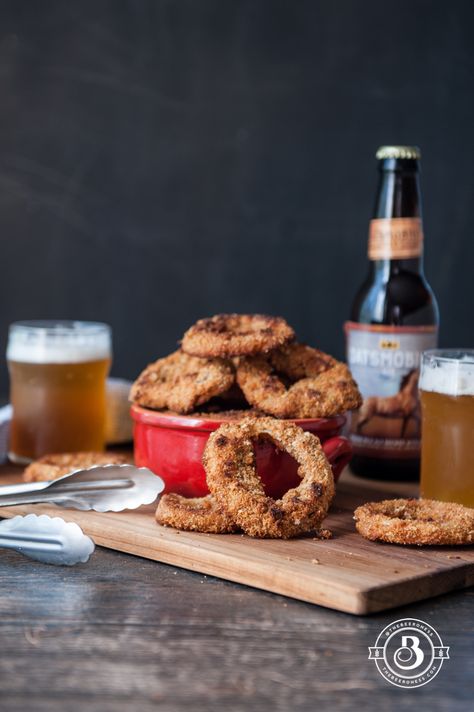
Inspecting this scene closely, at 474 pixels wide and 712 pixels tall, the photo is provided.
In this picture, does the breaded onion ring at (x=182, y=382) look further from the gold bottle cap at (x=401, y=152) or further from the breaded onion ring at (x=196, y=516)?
the gold bottle cap at (x=401, y=152)

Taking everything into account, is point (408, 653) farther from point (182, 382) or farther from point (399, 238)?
point (399, 238)

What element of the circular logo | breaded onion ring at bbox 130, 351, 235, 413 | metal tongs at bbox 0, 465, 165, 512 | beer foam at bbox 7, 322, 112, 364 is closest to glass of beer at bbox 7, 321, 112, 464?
beer foam at bbox 7, 322, 112, 364

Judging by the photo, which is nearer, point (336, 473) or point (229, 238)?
point (336, 473)

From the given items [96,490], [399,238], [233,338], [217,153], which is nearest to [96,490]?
[96,490]

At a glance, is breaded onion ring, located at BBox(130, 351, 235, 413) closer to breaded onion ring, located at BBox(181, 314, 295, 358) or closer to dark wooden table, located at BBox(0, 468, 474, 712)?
breaded onion ring, located at BBox(181, 314, 295, 358)

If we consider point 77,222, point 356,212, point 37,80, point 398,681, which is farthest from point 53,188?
point 398,681

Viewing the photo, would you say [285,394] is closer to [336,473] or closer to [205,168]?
[336,473]

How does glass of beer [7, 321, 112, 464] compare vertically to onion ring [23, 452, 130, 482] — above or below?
above
